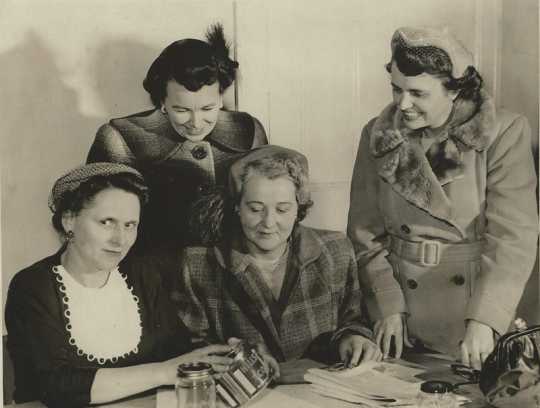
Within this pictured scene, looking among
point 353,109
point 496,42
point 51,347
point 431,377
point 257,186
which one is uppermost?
point 496,42

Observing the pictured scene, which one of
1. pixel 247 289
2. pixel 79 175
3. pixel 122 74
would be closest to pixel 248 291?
pixel 247 289

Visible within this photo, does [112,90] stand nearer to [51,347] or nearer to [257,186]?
[257,186]

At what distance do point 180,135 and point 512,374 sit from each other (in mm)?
862

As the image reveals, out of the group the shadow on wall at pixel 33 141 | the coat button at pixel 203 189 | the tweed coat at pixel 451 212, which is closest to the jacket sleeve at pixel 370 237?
the tweed coat at pixel 451 212

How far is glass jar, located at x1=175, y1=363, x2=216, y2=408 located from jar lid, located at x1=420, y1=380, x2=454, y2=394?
1.45 feet

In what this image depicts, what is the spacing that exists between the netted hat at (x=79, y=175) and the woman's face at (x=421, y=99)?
2.04ft

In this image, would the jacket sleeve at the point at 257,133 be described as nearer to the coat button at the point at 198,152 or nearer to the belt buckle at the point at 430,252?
the coat button at the point at 198,152

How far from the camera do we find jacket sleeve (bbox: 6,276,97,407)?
157 cm

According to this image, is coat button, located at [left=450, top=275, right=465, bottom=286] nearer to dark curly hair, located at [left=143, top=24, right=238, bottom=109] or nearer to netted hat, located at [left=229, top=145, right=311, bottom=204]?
netted hat, located at [left=229, top=145, right=311, bottom=204]

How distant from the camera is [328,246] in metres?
1.77

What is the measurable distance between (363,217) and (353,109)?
0.82 feet

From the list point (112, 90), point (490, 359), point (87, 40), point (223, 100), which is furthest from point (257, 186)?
point (490, 359)

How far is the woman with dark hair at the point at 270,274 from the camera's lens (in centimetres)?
169

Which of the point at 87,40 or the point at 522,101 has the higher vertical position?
the point at 87,40
